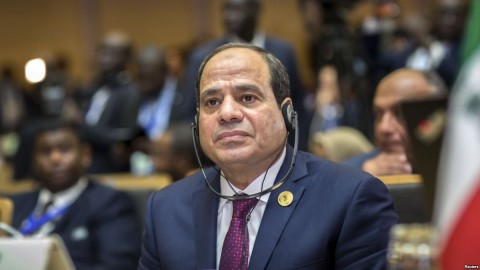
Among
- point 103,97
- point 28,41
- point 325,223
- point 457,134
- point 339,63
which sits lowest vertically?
point 28,41

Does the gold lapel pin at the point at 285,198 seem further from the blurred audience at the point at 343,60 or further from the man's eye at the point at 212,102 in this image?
the blurred audience at the point at 343,60

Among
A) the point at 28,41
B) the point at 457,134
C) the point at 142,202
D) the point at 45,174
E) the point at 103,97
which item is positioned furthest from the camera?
the point at 28,41

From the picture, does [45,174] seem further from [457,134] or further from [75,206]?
[457,134]

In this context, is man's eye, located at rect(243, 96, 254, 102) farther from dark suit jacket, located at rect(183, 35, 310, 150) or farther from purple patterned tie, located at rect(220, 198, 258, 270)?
dark suit jacket, located at rect(183, 35, 310, 150)

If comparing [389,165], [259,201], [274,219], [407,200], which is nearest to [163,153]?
[389,165]

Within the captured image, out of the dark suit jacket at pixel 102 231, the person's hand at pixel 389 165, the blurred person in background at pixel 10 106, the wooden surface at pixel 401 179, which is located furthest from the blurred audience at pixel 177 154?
the blurred person in background at pixel 10 106

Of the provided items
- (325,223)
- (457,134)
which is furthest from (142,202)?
(457,134)

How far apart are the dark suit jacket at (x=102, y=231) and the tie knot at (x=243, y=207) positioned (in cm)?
159

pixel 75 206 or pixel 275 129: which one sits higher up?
pixel 275 129

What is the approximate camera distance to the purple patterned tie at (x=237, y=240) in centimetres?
243

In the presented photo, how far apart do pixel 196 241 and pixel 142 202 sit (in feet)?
5.41

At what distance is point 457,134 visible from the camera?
1.43 metres

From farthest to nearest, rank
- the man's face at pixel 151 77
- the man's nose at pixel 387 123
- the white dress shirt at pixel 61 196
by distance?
the man's face at pixel 151 77 < the white dress shirt at pixel 61 196 < the man's nose at pixel 387 123

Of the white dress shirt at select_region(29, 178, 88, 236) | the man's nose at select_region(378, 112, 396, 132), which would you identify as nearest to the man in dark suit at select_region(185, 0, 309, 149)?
the white dress shirt at select_region(29, 178, 88, 236)
